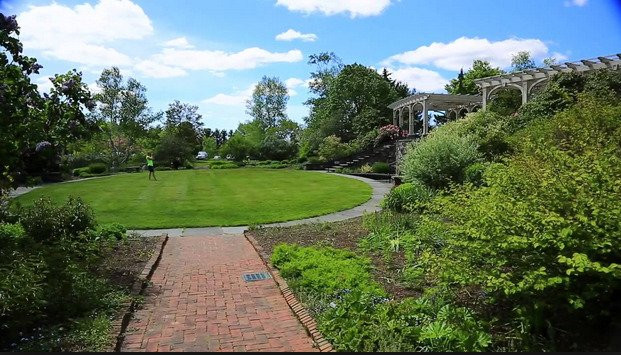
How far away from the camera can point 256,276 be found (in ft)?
20.0

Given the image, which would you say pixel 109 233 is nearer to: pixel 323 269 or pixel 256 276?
pixel 256 276

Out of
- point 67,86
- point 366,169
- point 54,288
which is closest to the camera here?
point 54,288

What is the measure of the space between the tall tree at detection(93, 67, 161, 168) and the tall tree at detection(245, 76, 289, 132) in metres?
17.0

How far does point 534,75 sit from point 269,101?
136 ft

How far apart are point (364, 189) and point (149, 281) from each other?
11697mm

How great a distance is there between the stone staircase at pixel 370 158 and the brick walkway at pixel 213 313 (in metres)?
20.8

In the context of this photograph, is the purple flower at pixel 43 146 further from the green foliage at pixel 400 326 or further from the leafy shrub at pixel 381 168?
the leafy shrub at pixel 381 168

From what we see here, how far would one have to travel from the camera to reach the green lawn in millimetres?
11023

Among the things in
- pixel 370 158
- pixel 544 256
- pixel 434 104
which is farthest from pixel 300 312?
pixel 434 104

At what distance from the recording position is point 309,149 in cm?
3569

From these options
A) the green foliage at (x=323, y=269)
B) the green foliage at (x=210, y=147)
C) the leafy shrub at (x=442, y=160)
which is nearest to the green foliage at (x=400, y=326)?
the green foliage at (x=323, y=269)

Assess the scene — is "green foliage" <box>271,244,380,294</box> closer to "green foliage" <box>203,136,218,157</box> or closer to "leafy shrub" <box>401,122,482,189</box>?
"leafy shrub" <box>401,122,482,189</box>

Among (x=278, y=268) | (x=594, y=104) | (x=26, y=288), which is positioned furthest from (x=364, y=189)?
(x=26, y=288)

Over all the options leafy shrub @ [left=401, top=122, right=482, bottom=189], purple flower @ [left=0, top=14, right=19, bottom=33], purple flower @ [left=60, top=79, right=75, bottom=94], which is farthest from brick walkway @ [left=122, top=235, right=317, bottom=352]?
leafy shrub @ [left=401, top=122, right=482, bottom=189]
